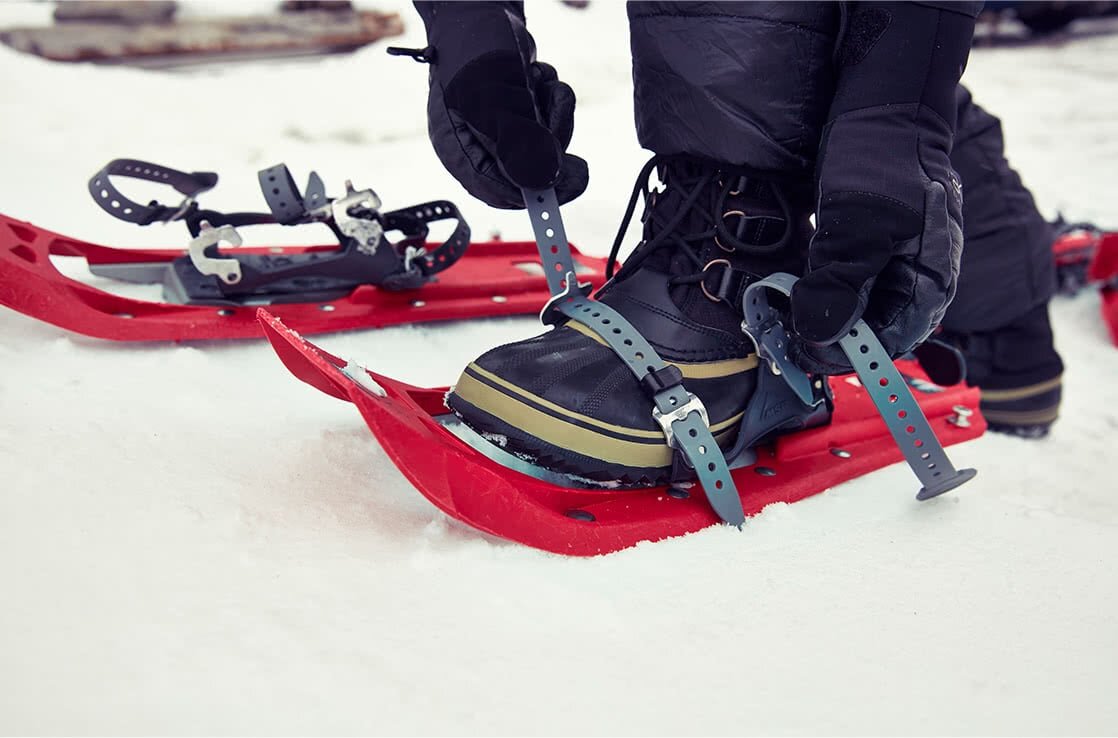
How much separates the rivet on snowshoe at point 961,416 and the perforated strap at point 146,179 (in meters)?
1.35

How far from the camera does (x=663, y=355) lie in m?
1.19

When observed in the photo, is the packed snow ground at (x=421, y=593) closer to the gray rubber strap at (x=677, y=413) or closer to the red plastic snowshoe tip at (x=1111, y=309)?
the gray rubber strap at (x=677, y=413)

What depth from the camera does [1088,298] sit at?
2.78 metres

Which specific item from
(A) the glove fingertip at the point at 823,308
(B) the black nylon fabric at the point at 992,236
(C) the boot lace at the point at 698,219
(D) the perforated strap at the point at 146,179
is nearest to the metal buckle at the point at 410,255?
(D) the perforated strap at the point at 146,179

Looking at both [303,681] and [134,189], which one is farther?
[134,189]

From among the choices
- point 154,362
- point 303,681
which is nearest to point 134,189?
point 154,362

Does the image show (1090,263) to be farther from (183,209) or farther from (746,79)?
(183,209)

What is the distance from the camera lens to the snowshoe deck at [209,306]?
1.44 m

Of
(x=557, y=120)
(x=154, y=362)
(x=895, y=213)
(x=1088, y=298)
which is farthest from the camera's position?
(x=1088, y=298)

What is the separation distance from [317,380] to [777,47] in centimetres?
67

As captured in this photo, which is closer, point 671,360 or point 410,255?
point 671,360

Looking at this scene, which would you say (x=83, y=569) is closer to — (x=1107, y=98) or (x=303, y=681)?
(x=303, y=681)

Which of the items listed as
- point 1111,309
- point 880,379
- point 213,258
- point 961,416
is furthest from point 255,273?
point 1111,309

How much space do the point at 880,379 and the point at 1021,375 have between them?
105 centimetres
